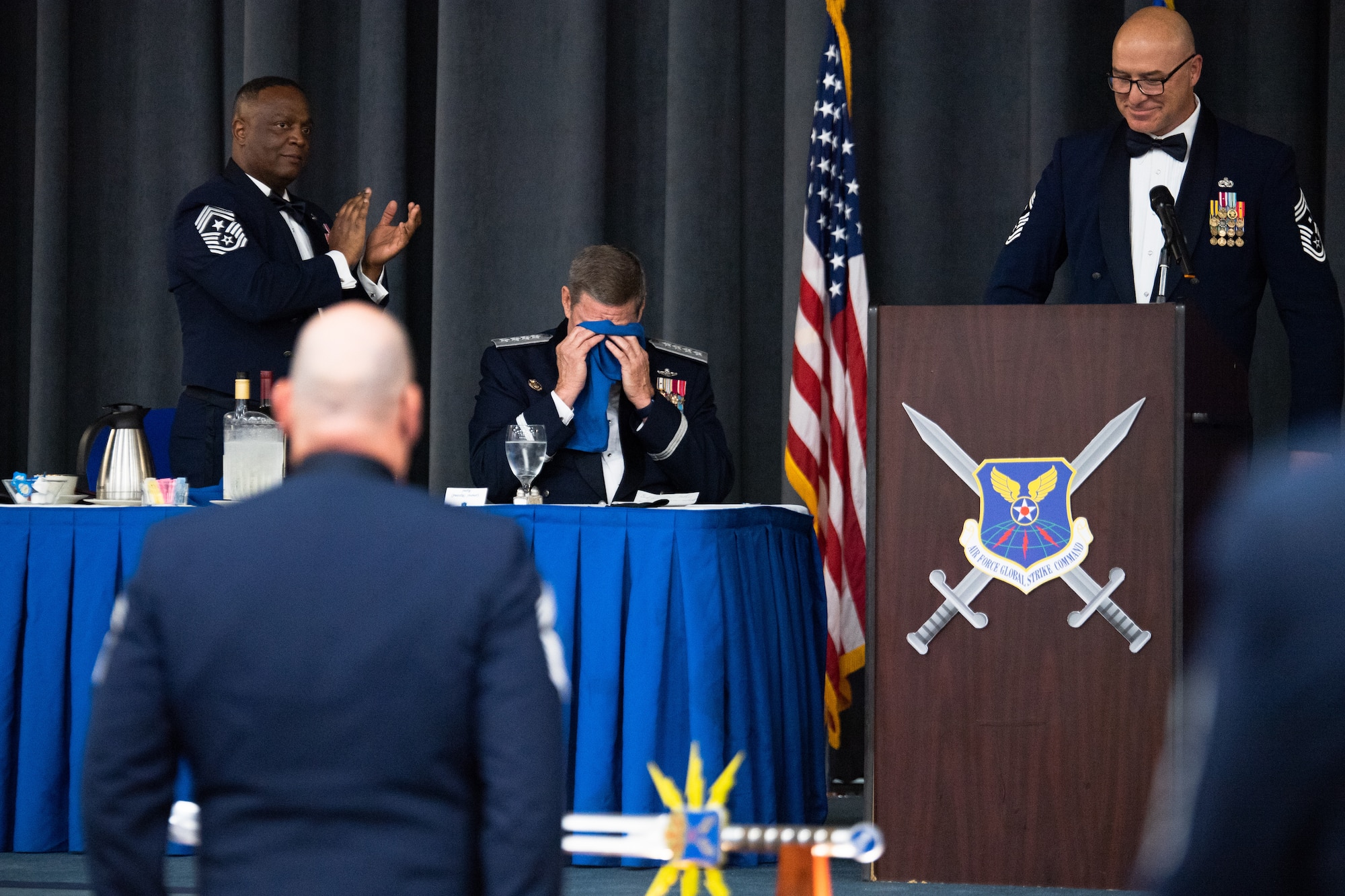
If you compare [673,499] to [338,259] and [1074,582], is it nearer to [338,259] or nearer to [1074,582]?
[1074,582]

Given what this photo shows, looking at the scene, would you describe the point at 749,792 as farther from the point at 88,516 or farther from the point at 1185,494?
the point at 88,516

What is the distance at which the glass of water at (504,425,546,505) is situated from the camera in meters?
3.04

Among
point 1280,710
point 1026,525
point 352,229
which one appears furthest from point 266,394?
point 1280,710

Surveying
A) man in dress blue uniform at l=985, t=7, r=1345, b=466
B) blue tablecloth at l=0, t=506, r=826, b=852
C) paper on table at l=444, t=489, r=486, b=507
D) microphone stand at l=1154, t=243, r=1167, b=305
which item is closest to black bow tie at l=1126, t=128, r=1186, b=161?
man in dress blue uniform at l=985, t=7, r=1345, b=466

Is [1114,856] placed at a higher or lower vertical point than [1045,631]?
lower

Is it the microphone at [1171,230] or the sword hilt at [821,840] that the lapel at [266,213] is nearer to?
the microphone at [1171,230]

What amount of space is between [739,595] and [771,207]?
223 centimetres

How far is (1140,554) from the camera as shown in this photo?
263 centimetres

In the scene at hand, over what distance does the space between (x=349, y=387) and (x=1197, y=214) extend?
239cm

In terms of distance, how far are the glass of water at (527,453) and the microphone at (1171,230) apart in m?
1.18

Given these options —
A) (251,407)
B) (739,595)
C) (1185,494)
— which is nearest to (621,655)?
(739,595)

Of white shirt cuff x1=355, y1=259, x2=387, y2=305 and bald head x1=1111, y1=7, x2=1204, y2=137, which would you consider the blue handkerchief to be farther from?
bald head x1=1111, y1=7, x2=1204, y2=137

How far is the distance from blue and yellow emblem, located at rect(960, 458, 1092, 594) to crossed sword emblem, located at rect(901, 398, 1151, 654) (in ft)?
0.06

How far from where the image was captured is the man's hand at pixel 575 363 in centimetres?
336
